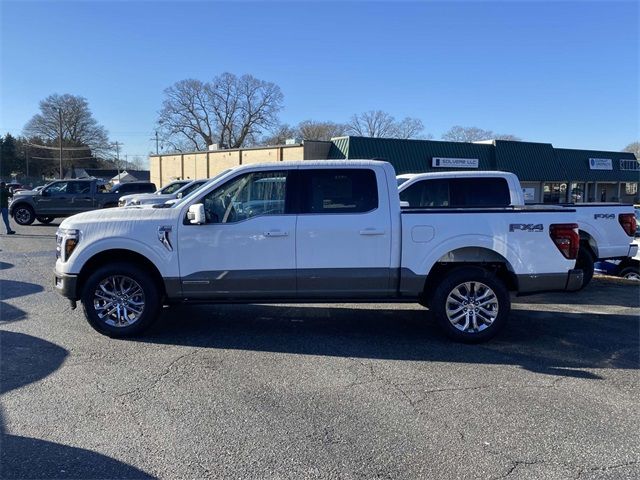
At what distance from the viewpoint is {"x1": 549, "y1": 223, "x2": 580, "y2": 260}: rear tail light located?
586 cm

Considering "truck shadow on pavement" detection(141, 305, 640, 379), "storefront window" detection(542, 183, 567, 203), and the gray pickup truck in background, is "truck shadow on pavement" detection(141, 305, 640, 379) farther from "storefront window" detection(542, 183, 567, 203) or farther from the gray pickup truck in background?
"storefront window" detection(542, 183, 567, 203)

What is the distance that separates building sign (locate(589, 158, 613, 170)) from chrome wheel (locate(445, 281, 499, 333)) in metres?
47.3

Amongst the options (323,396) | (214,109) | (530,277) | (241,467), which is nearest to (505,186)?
(530,277)

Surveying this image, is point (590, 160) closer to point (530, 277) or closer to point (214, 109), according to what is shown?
point (530, 277)

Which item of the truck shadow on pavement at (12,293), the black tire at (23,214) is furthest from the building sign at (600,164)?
the truck shadow on pavement at (12,293)

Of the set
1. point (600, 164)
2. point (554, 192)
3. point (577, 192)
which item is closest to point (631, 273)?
point (554, 192)

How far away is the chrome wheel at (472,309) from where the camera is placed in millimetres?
5820

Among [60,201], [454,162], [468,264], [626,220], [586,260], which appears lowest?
[586,260]

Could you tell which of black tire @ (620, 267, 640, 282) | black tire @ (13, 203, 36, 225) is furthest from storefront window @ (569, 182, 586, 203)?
black tire @ (13, 203, 36, 225)

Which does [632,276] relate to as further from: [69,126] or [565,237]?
[69,126]

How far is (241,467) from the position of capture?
322 centimetres

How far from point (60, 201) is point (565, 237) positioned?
20.5m

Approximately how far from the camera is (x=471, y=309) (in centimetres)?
582

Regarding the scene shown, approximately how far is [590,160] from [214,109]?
59764 mm
